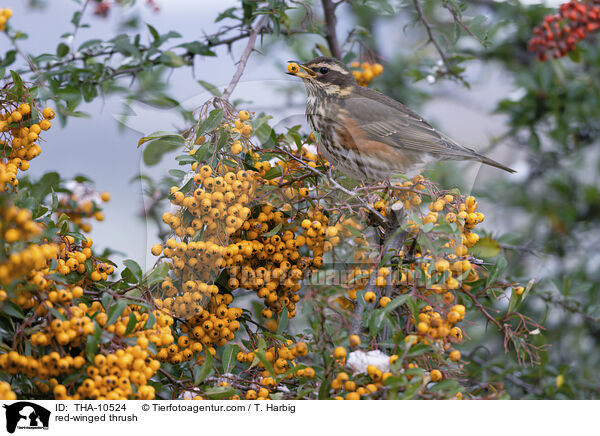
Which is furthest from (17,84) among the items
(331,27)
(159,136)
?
(331,27)

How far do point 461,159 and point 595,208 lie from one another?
2.02 metres

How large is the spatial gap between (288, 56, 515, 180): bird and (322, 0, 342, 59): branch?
0.51 metres

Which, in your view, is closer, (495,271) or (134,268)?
(134,268)

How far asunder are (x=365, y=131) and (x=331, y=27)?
77 cm

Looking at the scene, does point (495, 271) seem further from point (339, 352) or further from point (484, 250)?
point (339, 352)

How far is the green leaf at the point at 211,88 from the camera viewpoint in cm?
138

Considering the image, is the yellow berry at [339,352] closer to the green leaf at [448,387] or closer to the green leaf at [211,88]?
the green leaf at [448,387]

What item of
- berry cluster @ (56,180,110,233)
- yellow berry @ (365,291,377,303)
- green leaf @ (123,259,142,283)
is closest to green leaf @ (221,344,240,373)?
green leaf @ (123,259,142,283)

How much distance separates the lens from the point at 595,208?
303 cm

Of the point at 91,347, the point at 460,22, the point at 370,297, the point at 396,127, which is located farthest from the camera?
the point at 460,22

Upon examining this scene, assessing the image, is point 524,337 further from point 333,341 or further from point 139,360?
point 139,360

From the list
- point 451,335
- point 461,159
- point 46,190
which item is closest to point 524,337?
point 451,335

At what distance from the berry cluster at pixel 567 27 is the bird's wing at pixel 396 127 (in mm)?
1057

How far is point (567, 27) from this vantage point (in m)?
2.19
